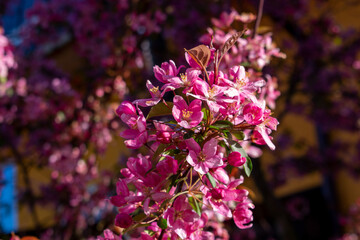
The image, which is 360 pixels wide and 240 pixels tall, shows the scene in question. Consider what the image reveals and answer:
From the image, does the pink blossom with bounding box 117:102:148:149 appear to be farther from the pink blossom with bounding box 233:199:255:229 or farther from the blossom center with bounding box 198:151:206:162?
the pink blossom with bounding box 233:199:255:229

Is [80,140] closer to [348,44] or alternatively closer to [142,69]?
[142,69]

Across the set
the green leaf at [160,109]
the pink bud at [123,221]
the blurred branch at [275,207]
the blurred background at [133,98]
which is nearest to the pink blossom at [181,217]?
the pink bud at [123,221]

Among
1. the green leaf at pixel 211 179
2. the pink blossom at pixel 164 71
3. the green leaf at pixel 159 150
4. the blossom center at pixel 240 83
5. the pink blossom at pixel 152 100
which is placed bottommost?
the green leaf at pixel 211 179

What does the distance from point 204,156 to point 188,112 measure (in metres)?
0.11

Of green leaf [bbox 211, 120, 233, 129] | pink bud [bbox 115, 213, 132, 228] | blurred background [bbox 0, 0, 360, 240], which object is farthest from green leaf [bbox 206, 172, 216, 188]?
blurred background [bbox 0, 0, 360, 240]

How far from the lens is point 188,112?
843mm

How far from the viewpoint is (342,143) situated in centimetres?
425

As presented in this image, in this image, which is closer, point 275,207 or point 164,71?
point 164,71

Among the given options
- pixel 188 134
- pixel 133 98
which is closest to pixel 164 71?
pixel 188 134

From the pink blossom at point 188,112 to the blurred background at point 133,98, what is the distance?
5.43ft

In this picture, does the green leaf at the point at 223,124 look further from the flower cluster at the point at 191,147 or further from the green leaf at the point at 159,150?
the green leaf at the point at 159,150

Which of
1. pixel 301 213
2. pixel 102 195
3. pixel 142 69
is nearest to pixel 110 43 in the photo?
pixel 142 69

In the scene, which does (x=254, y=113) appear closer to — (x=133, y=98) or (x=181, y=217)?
(x=181, y=217)

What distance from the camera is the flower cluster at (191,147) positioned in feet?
2.72
